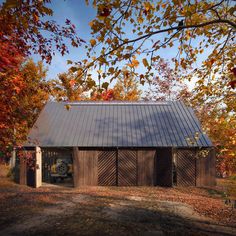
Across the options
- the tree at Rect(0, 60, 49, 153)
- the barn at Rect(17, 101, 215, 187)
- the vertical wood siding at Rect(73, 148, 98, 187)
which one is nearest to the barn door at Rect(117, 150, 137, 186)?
the barn at Rect(17, 101, 215, 187)

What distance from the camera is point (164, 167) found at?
1666 centimetres

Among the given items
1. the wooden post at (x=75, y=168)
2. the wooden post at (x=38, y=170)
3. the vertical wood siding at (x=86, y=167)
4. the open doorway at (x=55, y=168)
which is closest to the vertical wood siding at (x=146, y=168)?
the vertical wood siding at (x=86, y=167)

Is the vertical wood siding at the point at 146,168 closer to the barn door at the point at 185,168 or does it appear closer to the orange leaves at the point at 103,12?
the barn door at the point at 185,168

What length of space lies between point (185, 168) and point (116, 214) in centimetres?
874

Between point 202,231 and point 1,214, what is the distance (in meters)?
7.52

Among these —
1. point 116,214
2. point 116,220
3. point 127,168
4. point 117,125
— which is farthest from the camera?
point 117,125

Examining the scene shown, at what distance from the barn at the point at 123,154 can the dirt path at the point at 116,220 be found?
496 centimetres

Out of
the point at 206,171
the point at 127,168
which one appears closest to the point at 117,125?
the point at 127,168

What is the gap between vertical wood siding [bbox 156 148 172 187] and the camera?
16438mm

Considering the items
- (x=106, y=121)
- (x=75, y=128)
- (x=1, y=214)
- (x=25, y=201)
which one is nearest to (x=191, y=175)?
(x=106, y=121)

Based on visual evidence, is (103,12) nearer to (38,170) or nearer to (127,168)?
(127,168)

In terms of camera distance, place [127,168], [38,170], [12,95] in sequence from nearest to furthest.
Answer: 1. [12,95]
2. [38,170]
3. [127,168]

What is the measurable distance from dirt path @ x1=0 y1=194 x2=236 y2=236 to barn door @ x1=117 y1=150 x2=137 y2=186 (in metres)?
4.90

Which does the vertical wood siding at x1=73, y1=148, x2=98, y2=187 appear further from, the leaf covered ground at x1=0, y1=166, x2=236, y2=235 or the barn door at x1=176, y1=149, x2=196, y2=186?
the barn door at x1=176, y1=149, x2=196, y2=186
